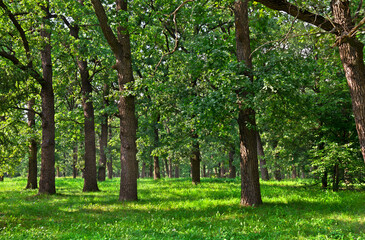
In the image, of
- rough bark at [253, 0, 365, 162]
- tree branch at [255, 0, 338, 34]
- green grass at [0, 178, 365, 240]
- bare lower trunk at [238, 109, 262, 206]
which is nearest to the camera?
rough bark at [253, 0, 365, 162]

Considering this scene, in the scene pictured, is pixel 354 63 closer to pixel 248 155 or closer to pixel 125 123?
pixel 248 155

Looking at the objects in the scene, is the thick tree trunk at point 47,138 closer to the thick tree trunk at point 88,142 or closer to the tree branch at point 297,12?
the thick tree trunk at point 88,142

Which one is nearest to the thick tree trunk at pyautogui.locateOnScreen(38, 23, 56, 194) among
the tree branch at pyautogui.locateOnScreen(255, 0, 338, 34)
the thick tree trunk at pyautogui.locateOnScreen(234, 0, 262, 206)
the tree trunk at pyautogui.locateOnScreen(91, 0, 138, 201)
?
the tree trunk at pyautogui.locateOnScreen(91, 0, 138, 201)

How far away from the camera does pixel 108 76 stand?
1827cm

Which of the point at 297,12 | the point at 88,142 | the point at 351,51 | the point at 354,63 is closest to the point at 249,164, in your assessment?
the point at 354,63

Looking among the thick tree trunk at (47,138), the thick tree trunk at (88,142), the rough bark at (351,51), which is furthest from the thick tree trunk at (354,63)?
the thick tree trunk at (88,142)

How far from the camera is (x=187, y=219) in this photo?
852 cm

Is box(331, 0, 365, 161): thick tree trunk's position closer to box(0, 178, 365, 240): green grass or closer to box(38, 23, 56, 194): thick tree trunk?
box(0, 178, 365, 240): green grass

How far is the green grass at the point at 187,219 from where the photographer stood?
6.70m

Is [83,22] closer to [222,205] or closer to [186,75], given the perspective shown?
[186,75]

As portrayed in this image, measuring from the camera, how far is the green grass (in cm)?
670

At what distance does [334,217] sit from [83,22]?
16.9 m

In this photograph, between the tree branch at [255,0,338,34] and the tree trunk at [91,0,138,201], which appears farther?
the tree trunk at [91,0,138,201]

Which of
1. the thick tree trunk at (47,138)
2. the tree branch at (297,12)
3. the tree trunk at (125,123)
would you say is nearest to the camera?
the tree branch at (297,12)
